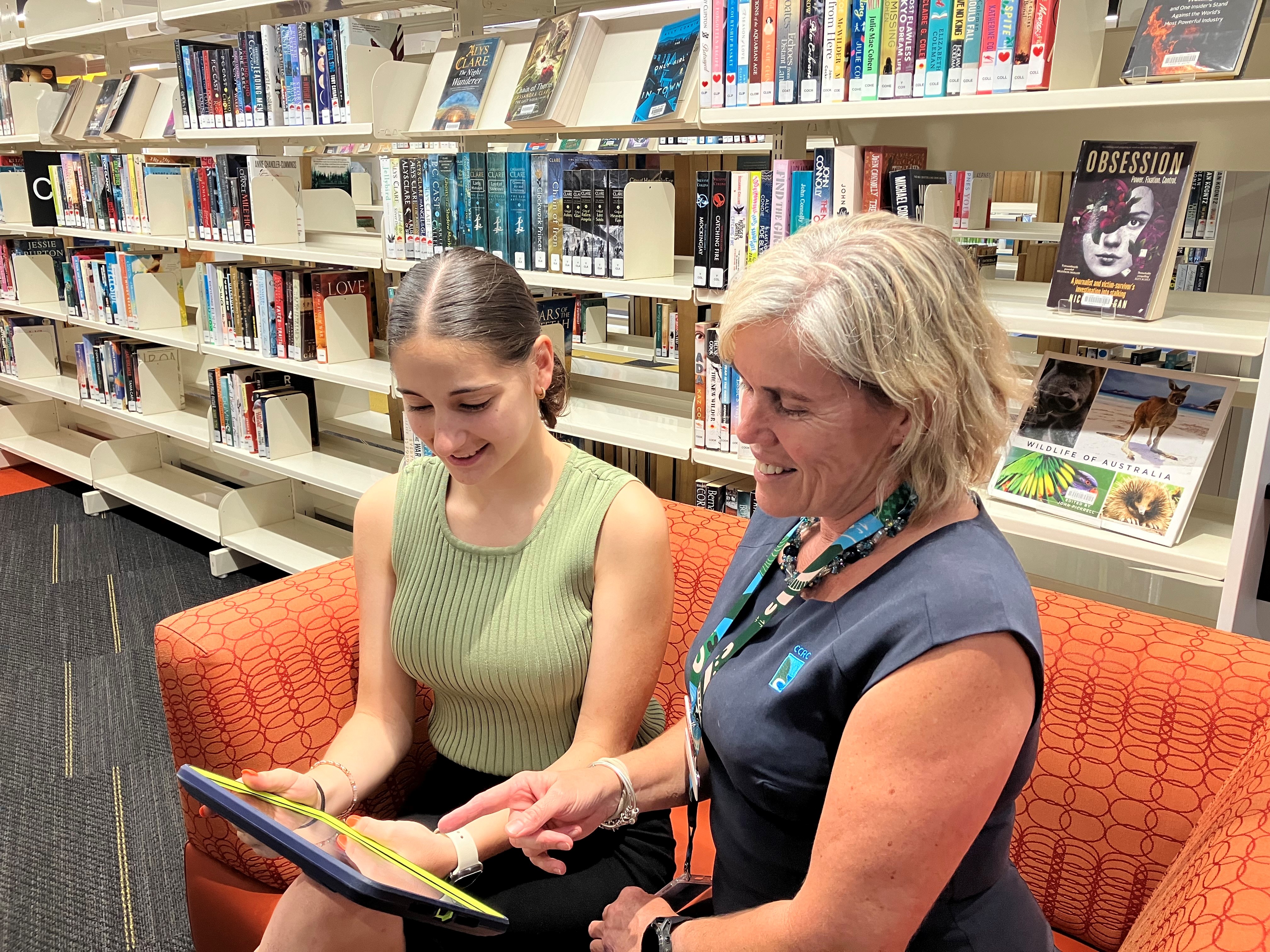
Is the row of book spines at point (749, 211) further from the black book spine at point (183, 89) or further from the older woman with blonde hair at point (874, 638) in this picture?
the black book spine at point (183, 89)

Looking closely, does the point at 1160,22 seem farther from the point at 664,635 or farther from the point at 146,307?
the point at 146,307

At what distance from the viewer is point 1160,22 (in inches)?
59.6

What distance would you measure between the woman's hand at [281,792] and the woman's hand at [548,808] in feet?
0.62

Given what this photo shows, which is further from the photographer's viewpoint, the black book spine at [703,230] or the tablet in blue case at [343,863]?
the black book spine at [703,230]

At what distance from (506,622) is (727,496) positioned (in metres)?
1.06

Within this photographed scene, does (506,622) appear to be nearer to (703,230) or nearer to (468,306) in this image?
(468,306)

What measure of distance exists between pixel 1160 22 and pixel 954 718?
1271 millimetres

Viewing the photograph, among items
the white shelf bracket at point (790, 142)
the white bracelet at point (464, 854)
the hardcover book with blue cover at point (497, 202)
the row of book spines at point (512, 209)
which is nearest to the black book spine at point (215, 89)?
the row of book spines at point (512, 209)

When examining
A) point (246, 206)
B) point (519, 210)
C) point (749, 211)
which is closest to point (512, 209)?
point (519, 210)

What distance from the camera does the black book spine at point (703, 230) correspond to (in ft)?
7.06

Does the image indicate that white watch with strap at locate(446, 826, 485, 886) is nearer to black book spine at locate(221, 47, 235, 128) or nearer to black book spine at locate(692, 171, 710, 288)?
black book spine at locate(692, 171, 710, 288)

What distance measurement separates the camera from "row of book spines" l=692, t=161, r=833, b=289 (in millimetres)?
1977

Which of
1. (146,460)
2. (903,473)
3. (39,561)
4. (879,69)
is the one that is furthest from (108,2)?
(903,473)

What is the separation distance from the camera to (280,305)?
3.39 meters
